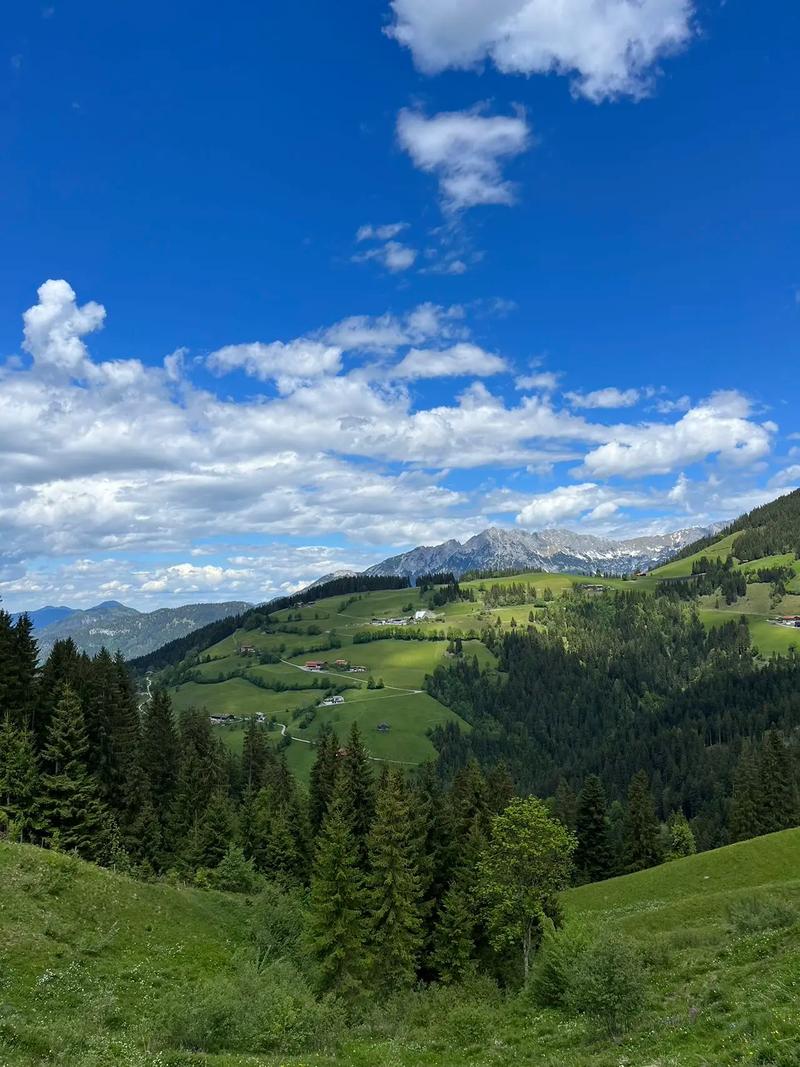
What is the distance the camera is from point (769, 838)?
71625 mm

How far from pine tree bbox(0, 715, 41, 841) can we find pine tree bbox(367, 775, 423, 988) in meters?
34.0

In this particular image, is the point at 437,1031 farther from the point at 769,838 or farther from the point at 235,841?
the point at 769,838

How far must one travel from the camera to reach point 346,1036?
113 ft

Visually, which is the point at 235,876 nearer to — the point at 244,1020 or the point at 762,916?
A: the point at 244,1020

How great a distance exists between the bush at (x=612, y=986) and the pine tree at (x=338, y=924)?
25501mm

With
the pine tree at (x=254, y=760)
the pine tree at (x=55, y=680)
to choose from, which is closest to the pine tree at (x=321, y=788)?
the pine tree at (x=254, y=760)

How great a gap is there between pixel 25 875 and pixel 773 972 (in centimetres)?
4435

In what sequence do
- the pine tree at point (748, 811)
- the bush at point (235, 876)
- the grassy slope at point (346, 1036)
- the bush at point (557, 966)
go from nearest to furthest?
1. the grassy slope at point (346, 1036)
2. the bush at point (557, 966)
3. the bush at point (235, 876)
4. the pine tree at point (748, 811)

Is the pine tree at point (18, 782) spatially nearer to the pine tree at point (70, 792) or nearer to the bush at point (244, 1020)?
the pine tree at point (70, 792)

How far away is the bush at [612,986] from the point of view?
2705cm

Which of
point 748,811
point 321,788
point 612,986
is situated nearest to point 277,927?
point 321,788

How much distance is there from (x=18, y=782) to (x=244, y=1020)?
1700 inches

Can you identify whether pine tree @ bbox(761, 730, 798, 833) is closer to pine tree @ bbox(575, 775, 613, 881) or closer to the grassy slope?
pine tree @ bbox(575, 775, 613, 881)

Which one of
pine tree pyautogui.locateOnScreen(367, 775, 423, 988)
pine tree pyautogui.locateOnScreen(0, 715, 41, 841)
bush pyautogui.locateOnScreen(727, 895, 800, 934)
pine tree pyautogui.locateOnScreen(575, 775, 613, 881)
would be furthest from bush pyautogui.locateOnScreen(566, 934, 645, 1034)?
pine tree pyautogui.locateOnScreen(575, 775, 613, 881)
